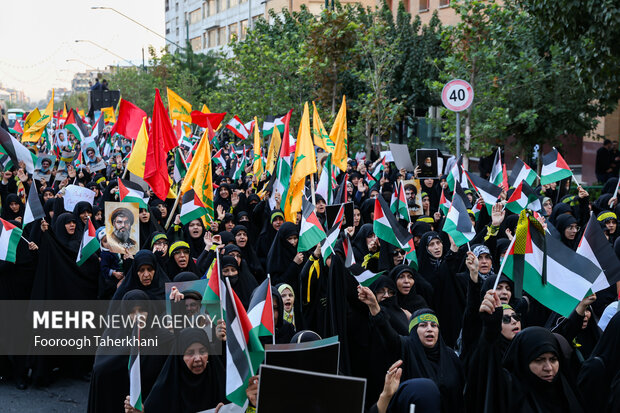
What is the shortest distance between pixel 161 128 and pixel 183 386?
5.76 metres

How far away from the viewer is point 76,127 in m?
17.0

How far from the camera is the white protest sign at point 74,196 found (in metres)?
10.3

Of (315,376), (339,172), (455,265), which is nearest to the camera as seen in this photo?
(315,376)

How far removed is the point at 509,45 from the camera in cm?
1571

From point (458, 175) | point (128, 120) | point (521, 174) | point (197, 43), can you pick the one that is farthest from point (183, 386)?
point (197, 43)

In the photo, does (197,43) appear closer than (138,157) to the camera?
No

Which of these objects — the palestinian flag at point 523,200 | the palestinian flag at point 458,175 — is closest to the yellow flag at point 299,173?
the palestinian flag at point 523,200

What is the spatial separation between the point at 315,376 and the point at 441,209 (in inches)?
260

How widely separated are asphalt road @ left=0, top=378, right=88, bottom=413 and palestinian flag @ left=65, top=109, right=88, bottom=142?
9.70 m

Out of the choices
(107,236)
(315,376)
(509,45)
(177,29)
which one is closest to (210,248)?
(107,236)

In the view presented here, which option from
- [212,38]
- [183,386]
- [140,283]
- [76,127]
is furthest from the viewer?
[212,38]

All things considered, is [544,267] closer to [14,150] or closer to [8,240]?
[8,240]

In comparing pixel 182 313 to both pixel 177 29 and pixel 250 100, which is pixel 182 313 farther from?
pixel 177 29

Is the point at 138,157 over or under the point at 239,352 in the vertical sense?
over
